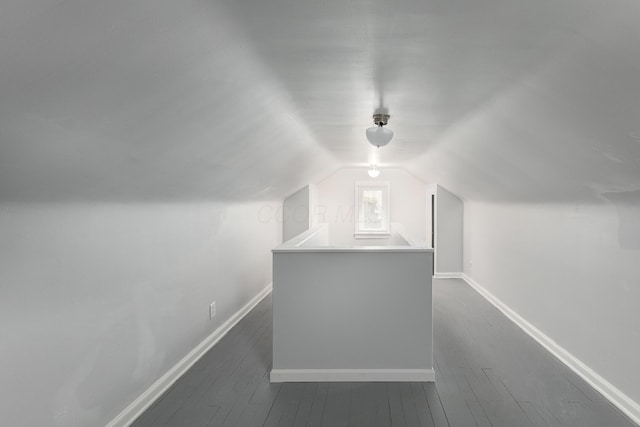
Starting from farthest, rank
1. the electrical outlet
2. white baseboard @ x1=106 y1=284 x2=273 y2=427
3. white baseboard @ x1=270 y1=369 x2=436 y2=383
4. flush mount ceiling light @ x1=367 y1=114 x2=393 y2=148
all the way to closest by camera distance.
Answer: the electrical outlet < white baseboard @ x1=270 y1=369 x2=436 y2=383 < flush mount ceiling light @ x1=367 y1=114 x2=393 y2=148 < white baseboard @ x1=106 y1=284 x2=273 y2=427

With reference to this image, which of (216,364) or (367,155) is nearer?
(216,364)

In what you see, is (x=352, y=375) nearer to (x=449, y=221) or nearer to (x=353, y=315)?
(x=353, y=315)

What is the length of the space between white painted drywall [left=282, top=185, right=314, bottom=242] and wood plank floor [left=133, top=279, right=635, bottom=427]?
356 centimetres

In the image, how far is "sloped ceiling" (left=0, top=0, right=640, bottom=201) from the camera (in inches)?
44.3

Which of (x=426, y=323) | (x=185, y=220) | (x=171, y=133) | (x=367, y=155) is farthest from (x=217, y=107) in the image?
(x=367, y=155)

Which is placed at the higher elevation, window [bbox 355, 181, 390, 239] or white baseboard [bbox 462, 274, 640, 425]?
window [bbox 355, 181, 390, 239]

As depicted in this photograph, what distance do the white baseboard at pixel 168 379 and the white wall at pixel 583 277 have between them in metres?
3.10

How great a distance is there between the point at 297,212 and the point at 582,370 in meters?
4.86

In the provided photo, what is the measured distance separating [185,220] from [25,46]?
2.16 metres

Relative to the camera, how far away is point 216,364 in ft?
10.3

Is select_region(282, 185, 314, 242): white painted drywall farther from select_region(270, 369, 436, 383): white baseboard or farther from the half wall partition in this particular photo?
select_region(270, 369, 436, 383): white baseboard

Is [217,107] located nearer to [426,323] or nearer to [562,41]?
[562,41]

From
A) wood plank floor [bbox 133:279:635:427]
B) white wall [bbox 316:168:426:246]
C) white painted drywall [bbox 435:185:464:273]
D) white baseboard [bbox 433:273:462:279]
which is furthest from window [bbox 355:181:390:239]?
wood plank floor [bbox 133:279:635:427]

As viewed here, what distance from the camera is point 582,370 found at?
2877mm
